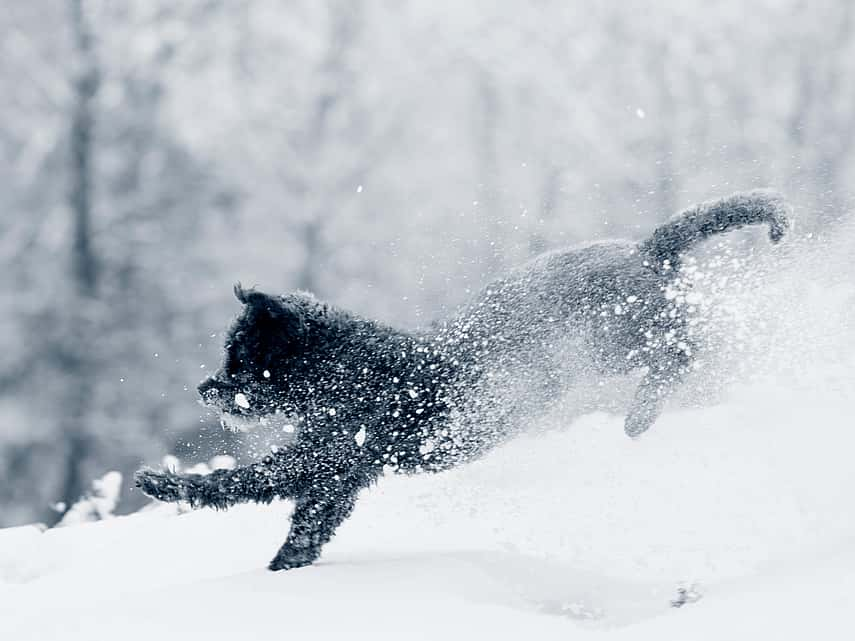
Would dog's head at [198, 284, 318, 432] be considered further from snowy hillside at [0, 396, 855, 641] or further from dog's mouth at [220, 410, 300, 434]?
snowy hillside at [0, 396, 855, 641]

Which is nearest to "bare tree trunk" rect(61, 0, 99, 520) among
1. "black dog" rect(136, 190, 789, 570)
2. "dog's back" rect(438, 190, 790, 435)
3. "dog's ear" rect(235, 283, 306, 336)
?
"black dog" rect(136, 190, 789, 570)

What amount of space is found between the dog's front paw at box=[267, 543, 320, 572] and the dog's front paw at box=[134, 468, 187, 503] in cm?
58

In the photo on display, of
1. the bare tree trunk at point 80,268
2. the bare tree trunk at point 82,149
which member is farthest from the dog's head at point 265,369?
the bare tree trunk at point 82,149

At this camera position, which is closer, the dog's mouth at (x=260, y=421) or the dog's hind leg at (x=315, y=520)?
the dog's hind leg at (x=315, y=520)

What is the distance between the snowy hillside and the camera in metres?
3.49

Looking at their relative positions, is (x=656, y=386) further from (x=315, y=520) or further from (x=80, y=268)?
(x=80, y=268)

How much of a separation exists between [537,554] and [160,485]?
78.3 inches

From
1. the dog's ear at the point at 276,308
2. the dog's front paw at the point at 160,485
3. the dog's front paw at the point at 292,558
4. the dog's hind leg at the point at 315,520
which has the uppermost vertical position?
the dog's ear at the point at 276,308

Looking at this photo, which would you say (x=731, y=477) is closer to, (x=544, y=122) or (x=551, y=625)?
(x=551, y=625)

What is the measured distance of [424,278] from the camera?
8.01m

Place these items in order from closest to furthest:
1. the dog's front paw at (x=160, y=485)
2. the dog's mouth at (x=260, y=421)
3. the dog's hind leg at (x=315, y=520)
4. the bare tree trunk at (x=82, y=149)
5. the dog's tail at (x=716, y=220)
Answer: the dog's front paw at (x=160, y=485)
the dog's hind leg at (x=315, y=520)
the dog's mouth at (x=260, y=421)
the dog's tail at (x=716, y=220)
the bare tree trunk at (x=82, y=149)

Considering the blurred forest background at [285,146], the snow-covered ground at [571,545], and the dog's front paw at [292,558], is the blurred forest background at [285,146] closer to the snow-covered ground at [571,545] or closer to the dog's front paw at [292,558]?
the snow-covered ground at [571,545]

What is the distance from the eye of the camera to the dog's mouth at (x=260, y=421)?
4.66 metres

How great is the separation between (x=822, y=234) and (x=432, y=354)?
4127 mm
